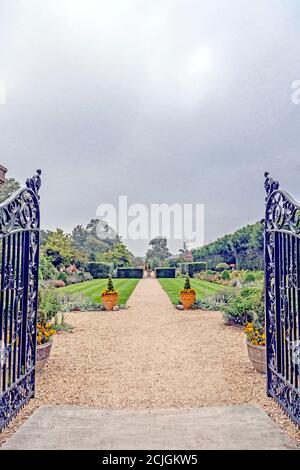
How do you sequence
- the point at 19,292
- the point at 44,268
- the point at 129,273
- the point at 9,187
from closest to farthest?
1. the point at 19,292
2. the point at 44,268
3. the point at 9,187
4. the point at 129,273

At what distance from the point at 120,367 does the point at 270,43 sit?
7.37 meters

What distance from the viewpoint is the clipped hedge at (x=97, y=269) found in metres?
30.0

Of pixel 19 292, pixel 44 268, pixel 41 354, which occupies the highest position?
pixel 19 292

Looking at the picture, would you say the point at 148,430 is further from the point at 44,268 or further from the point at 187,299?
the point at 44,268

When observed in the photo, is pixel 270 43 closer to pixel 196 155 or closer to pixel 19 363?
pixel 196 155

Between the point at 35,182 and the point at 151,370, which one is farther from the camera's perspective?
the point at 151,370

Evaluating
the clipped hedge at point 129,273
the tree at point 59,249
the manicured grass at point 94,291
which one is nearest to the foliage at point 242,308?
the manicured grass at point 94,291

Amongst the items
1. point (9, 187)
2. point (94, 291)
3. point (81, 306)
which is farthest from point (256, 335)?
point (9, 187)

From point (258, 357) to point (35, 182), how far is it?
376 centimetres

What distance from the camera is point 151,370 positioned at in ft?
16.4

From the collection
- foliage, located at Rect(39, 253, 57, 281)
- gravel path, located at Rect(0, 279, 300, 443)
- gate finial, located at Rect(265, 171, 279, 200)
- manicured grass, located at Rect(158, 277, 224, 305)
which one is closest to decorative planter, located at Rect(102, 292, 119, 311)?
foliage, located at Rect(39, 253, 57, 281)

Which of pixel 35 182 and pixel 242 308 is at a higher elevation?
pixel 35 182

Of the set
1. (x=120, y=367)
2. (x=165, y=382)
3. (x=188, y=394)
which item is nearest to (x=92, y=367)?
(x=120, y=367)

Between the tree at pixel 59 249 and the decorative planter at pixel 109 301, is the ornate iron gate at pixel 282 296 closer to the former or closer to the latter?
the decorative planter at pixel 109 301
